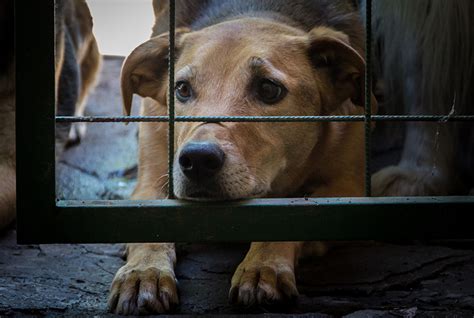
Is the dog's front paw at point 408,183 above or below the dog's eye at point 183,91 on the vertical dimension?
below

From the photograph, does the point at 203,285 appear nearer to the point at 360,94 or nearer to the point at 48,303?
the point at 48,303

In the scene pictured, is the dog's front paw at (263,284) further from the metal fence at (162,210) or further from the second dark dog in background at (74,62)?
the second dark dog in background at (74,62)

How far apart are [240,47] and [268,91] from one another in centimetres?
19

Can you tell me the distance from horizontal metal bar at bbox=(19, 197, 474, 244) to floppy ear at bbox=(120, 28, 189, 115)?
71cm

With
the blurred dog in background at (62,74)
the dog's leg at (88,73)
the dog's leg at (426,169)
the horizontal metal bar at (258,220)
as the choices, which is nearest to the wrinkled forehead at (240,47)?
the horizontal metal bar at (258,220)

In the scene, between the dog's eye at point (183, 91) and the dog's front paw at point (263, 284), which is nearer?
the dog's front paw at point (263, 284)

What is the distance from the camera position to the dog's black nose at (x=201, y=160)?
7.52 ft

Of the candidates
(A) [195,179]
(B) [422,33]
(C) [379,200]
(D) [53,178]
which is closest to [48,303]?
(D) [53,178]

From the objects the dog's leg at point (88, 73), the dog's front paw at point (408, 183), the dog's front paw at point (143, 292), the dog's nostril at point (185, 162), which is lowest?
the dog's front paw at point (143, 292)

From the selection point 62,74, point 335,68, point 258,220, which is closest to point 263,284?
point 258,220

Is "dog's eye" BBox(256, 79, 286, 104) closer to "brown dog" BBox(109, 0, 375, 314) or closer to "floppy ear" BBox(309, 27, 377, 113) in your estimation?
"brown dog" BBox(109, 0, 375, 314)

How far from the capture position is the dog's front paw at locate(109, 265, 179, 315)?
2.18 m

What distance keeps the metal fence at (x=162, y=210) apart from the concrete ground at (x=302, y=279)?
0.20 m

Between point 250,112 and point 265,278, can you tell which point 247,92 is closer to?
point 250,112
